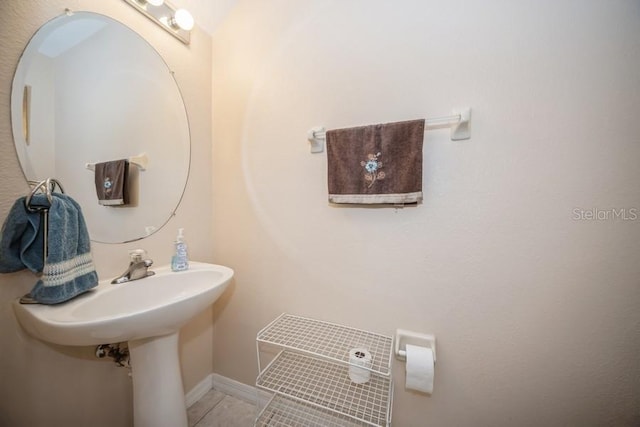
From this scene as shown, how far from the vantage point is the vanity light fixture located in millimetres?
993

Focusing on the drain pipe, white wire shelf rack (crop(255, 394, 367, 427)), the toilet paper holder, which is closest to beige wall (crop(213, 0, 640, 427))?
the toilet paper holder

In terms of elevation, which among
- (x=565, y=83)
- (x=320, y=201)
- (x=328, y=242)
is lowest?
(x=328, y=242)

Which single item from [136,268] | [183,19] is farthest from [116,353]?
[183,19]

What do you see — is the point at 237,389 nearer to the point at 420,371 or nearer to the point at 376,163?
the point at 420,371

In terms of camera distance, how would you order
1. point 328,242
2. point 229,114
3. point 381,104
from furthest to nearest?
point 229,114 → point 328,242 → point 381,104

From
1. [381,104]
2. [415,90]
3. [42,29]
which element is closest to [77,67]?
[42,29]

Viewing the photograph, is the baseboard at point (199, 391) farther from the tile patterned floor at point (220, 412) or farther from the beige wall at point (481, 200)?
the beige wall at point (481, 200)

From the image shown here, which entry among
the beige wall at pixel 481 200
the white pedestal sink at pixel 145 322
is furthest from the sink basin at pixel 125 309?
the beige wall at pixel 481 200

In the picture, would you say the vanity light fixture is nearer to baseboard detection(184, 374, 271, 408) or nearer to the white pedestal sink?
the white pedestal sink

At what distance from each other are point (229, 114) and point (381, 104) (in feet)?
2.81

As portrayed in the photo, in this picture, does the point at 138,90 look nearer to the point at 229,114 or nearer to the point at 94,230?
the point at 229,114

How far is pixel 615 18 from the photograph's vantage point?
71 cm

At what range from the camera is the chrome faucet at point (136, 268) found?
90 cm

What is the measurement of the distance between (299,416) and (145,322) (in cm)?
92
